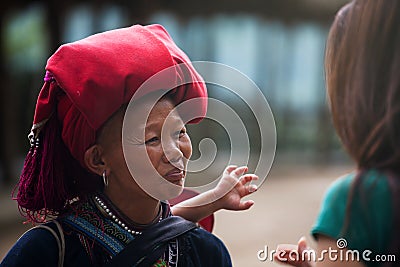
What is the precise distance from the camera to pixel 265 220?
5535 mm

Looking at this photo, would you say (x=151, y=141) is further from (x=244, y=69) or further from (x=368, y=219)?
(x=244, y=69)

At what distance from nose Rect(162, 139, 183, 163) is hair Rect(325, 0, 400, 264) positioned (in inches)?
13.1

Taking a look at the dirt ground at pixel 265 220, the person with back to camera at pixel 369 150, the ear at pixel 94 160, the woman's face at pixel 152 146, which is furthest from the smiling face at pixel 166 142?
the dirt ground at pixel 265 220

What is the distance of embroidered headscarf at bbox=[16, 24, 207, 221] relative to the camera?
1129 millimetres

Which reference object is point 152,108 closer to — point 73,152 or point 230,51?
point 73,152

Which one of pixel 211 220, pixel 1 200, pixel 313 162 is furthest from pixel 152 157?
pixel 313 162

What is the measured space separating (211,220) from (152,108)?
1.19ft

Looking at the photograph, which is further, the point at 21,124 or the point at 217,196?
the point at 21,124

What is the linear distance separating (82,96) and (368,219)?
554mm

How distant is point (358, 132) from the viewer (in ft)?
3.21

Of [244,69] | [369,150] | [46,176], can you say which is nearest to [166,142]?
[46,176]

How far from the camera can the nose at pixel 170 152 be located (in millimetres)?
1160

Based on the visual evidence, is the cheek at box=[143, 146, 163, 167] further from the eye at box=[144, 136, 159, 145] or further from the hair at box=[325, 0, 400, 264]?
the hair at box=[325, 0, 400, 264]

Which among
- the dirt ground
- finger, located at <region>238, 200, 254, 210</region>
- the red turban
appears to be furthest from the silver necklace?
the dirt ground
